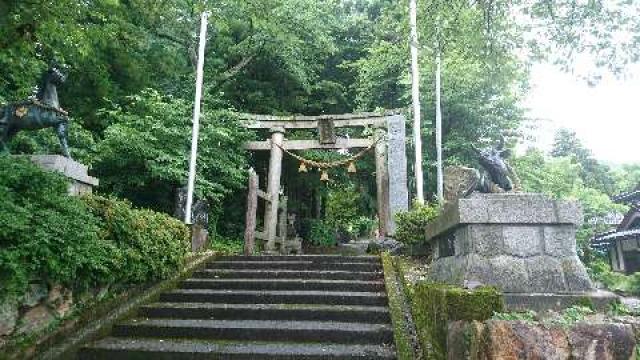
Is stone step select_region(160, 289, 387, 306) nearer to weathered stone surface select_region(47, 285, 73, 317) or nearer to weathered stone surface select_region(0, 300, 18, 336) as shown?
weathered stone surface select_region(47, 285, 73, 317)

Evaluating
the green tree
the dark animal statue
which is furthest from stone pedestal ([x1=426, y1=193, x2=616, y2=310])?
the green tree

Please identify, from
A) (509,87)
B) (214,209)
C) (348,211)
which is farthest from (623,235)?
(214,209)

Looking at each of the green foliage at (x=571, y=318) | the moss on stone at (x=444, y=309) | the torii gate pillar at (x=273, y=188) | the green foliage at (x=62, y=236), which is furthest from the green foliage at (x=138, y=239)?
the torii gate pillar at (x=273, y=188)

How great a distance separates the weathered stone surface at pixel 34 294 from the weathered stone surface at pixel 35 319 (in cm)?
7

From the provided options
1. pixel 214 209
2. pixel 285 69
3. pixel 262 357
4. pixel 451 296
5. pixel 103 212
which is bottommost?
pixel 262 357

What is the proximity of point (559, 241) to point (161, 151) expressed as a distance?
10164 mm

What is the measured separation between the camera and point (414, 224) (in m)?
9.69

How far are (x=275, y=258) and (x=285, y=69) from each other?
405 inches

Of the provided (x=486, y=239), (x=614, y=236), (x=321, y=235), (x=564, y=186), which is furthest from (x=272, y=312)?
(x=614, y=236)

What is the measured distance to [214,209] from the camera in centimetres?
1486

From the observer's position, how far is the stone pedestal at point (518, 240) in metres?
4.46

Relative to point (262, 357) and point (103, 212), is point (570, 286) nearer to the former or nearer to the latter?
point (262, 357)

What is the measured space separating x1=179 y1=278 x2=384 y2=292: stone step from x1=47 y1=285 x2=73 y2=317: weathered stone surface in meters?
2.36

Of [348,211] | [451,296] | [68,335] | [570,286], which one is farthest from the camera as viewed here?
[348,211]
